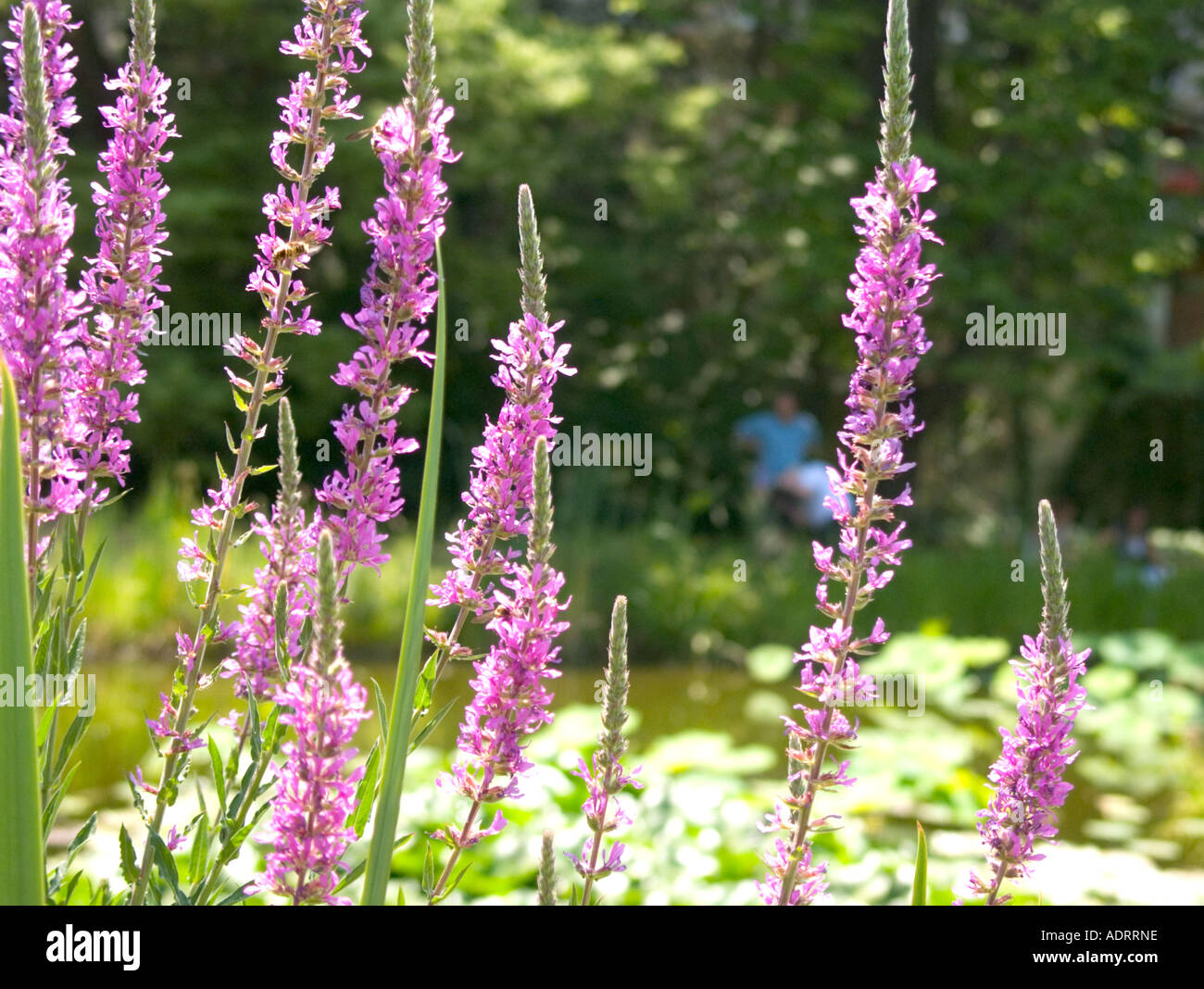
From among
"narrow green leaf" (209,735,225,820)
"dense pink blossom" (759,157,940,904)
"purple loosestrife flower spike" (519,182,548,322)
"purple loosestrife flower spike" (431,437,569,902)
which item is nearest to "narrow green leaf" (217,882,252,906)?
"narrow green leaf" (209,735,225,820)

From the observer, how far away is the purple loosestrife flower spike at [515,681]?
4.46ft

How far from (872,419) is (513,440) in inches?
14.7

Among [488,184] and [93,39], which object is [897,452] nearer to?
[488,184]

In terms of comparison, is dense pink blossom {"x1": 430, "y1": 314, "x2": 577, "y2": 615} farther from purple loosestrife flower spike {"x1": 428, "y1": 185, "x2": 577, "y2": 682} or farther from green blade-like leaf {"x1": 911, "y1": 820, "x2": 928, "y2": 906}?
green blade-like leaf {"x1": 911, "y1": 820, "x2": 928, "y2": 906}

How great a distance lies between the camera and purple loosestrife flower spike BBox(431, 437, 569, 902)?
1.36 meters

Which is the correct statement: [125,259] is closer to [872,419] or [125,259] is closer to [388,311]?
[388,311]

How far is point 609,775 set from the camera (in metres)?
1.46

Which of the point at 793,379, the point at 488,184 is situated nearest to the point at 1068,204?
the point at 793,379

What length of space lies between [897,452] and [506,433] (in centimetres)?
41

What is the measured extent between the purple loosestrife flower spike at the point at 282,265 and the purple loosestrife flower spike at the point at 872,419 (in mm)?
581

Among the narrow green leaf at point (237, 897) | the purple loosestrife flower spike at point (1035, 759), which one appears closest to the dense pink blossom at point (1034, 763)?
the purple loosestrife flower spike at point (1035, 759)

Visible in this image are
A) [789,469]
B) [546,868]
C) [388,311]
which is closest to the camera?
[546,868]

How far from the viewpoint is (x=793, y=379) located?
18016 mm

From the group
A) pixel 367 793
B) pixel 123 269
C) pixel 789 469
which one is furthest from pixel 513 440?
pixel 789 469
